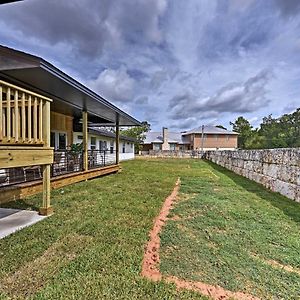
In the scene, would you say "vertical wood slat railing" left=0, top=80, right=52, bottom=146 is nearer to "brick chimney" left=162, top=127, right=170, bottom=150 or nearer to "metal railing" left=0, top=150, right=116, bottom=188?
"metal railing" left=0, top=150, right=116, bottom=188

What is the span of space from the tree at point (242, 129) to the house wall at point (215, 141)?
4448 millimetres

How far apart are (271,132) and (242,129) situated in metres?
5.85

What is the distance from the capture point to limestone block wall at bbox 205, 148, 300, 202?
6.00 meters

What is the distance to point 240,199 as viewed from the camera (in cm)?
611

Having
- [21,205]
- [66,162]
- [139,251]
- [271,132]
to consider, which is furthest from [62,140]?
[271,132]

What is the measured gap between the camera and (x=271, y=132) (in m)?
44.1

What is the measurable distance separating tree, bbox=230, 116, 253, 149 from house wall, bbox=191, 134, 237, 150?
4.45 m

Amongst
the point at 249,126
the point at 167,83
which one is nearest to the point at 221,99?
the point at 249,126

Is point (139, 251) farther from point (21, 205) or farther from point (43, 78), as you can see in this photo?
point (43, 78)

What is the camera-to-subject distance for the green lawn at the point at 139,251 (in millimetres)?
2199

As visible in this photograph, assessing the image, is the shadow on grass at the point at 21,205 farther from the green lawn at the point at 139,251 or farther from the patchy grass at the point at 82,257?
the patchy grass at the point at 82,257

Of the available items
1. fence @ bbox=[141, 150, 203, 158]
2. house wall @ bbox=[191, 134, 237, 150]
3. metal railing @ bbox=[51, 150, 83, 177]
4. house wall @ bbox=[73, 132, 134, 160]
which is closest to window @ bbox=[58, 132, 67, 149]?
house wall @ bbox=[73, 132, 134, 160]

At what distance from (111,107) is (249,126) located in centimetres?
4486

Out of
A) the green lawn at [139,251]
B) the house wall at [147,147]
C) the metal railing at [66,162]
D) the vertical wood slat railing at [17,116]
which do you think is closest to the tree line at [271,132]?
the house wall at [147,147]
